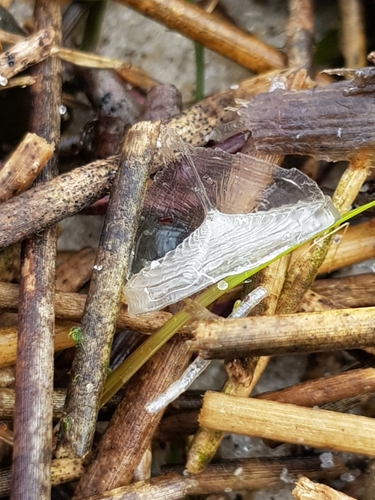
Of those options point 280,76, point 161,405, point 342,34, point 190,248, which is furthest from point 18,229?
point 342,34

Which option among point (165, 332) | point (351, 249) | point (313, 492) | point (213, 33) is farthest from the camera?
point (213, 33)

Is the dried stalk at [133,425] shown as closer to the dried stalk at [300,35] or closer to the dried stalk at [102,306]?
the dried stalk at [102,306]

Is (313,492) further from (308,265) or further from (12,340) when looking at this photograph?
(12,340)

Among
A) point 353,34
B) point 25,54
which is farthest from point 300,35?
point 25,54

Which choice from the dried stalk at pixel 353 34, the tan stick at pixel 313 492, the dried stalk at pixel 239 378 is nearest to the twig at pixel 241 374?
the dried stalk at pixel 239 378

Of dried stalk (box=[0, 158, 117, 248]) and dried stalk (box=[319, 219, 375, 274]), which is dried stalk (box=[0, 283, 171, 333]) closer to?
dried stalk (box=[0, 158, 117, 248])

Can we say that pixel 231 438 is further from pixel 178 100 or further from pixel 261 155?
pixel 178 100
